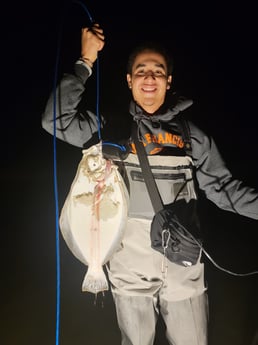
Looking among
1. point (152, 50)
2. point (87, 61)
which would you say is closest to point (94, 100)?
point (87, 61)

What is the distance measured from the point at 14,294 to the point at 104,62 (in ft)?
3.23

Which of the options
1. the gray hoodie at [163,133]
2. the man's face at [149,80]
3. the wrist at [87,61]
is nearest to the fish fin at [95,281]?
the gray hoodie at [163,133]

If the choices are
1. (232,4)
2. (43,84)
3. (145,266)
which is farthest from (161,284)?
(232,4)

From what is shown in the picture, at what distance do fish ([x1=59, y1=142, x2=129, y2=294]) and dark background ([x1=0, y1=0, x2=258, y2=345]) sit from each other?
0.16 m

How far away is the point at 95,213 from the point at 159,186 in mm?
230

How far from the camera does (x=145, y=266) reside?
1.35m

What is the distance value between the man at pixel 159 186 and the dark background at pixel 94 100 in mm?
132

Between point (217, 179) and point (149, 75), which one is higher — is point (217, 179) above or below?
below

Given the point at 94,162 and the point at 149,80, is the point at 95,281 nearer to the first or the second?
the point at 94,162

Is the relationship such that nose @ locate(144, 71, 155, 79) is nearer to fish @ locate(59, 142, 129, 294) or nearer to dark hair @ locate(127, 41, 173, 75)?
dark hair @ locate(127, 41, 173, 75)

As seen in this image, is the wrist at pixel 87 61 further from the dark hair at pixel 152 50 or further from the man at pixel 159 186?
the dark hair at pixel 152 50

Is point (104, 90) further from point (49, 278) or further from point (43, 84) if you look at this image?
point (49, 278)

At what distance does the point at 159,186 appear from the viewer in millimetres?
1341

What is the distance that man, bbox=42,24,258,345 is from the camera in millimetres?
1339
